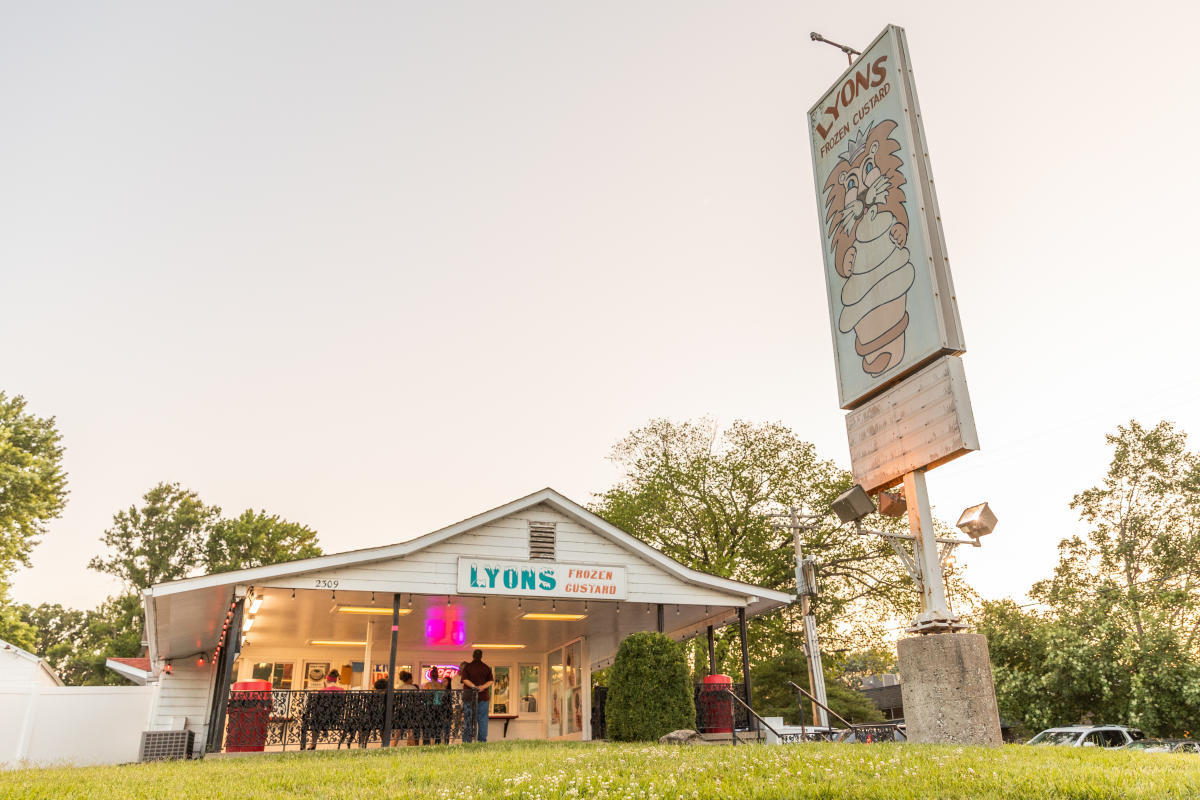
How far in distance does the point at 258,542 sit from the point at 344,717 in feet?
126

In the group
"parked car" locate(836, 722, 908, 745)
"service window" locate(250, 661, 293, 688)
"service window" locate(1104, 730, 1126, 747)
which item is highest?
"service window" locate(250, 661, 293, 688)

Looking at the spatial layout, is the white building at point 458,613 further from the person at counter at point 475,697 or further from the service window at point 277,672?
the person at counter at point 475,697

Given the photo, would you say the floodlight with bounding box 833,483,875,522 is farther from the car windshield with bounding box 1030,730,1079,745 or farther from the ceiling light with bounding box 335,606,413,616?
the car windshield with bounding box 1030,730,1079,745

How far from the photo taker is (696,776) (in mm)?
6660

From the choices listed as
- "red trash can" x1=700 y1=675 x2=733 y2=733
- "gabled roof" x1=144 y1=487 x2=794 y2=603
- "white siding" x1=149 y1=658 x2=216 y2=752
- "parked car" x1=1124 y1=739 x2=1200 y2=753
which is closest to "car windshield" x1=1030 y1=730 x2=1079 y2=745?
"parked car" x1=1124 y1=739 x2=1200 y2=753

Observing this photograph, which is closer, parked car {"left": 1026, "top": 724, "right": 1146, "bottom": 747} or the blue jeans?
the blue jeans

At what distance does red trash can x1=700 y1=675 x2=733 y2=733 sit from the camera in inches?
523

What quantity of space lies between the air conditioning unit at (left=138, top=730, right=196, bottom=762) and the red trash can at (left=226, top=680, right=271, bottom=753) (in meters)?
2.20

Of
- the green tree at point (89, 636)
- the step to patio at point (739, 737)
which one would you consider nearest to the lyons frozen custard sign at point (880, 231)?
the step to patio at point (739, 737)

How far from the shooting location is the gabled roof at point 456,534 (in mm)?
12344

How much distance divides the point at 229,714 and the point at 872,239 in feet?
43.6

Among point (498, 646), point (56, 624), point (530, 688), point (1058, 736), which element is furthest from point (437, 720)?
point (56, 624)

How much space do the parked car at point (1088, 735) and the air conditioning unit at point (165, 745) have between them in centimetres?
1790

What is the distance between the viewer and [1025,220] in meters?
17.0
